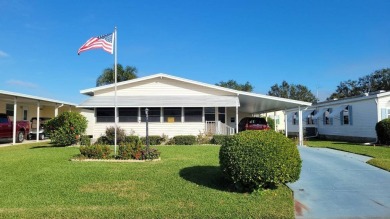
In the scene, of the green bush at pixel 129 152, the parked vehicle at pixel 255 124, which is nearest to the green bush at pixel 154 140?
the parked vehicle at pixel 255 124

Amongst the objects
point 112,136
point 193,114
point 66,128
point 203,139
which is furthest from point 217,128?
point 66,128

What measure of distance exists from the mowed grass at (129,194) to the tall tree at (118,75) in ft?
136

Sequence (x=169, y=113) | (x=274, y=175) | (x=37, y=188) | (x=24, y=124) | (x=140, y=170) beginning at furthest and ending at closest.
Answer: (x=24, y=124)
(x=169, y=113)
(x=140, y=170)
(x=37, y=188)
(x=274, y=175)

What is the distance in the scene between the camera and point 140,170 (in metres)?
9.44

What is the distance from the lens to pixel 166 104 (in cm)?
1970

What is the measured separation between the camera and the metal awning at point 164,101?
19641mm

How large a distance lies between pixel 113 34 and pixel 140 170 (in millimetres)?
6464

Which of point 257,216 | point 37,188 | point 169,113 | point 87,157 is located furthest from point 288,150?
point 169,113

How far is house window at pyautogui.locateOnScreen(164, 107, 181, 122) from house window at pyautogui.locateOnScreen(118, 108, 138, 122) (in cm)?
182

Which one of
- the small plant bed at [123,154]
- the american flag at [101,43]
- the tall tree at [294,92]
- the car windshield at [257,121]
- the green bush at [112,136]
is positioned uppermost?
the tall tree at [294,92]

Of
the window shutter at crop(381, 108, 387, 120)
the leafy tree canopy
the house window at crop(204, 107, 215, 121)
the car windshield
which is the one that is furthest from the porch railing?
the leafy tree canopy

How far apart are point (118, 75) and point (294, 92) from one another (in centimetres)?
4068

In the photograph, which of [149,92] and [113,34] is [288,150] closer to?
[113,34]

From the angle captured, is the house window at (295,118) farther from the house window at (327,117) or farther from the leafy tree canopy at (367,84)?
the leafy tree canopy at (367,84)
